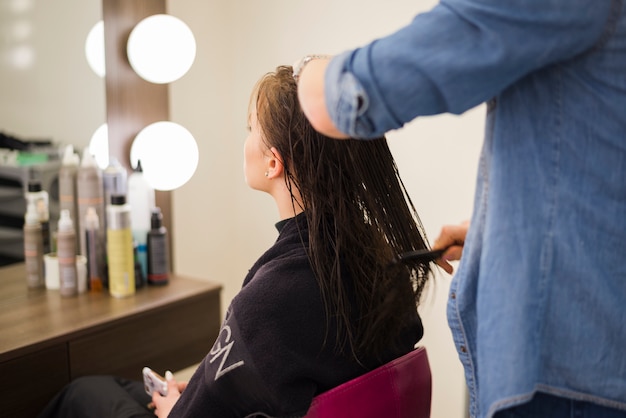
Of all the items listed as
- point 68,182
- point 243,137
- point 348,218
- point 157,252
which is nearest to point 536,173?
point 348,218

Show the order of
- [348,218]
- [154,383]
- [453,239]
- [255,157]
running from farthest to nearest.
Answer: [154,383], [255,157], [348,218], [453,239]

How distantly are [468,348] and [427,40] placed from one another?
1.33ft

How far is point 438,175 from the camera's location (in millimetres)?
1973

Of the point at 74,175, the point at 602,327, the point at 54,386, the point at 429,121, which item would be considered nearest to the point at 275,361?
the point at 602,327

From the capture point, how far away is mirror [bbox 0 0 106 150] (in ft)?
5.39

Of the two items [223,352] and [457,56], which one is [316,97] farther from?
[223,352]

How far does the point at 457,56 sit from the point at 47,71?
1.34 meters

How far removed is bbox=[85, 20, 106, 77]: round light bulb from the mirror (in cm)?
2

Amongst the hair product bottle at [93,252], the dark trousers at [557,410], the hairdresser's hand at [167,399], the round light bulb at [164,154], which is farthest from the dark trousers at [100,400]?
the dark trousers at [557,410]

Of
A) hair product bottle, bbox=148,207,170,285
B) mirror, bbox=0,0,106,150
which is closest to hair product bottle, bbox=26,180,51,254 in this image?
mirror, bbox=0,0,106,150

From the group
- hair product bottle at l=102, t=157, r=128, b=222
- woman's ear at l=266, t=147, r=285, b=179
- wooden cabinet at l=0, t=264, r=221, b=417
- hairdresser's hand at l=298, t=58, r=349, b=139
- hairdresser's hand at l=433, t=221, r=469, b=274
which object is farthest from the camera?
hair product bottle at l=102, t=157, r=128, b=222

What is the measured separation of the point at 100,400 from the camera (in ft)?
4.50

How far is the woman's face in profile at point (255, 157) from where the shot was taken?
1.21 metres

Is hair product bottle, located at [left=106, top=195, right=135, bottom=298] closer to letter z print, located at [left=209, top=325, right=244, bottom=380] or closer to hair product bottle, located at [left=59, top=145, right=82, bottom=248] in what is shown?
hair product bottle, located at [left=59, top=145, right=82, bottom=248]
